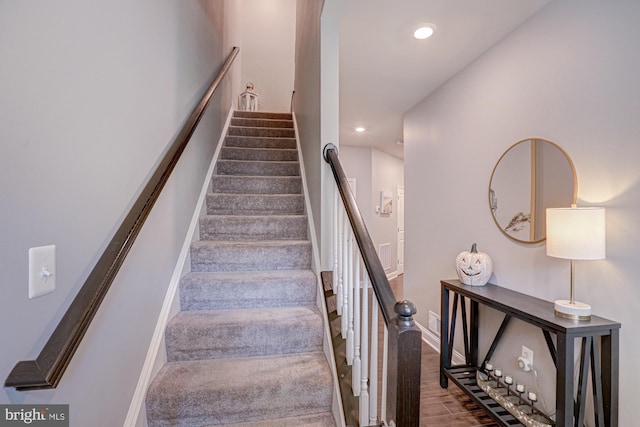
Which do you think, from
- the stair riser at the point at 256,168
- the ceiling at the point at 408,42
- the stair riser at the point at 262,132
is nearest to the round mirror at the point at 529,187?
the ceiling at the point at 408,42

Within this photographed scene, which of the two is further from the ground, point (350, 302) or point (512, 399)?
point (350, 302)

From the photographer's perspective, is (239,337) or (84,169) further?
(239,337)

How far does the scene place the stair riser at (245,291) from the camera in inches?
71.2

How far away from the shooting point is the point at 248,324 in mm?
1622

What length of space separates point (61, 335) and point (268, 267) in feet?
4.39

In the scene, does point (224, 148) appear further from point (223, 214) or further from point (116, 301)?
point (116, 301)

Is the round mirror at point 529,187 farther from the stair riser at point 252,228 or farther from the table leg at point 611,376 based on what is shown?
the stair riser at point 252,228

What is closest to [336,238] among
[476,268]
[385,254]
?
[476,268]

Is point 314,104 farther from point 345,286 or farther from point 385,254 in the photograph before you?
point 385,254

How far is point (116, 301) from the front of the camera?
113 centimetres

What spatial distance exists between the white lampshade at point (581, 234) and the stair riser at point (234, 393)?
1.33 meters

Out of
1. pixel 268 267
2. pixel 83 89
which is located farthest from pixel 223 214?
pixel 83 89

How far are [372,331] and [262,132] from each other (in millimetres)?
3007

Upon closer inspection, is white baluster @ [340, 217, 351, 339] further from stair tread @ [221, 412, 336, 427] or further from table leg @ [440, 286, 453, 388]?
table leg @ [440, 286, 453, 388]
